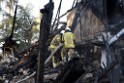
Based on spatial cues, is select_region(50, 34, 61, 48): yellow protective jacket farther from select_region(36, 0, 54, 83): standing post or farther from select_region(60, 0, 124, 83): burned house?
select_region(36, 0, 54, 83): standing post

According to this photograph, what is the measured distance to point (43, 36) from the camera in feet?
15.6

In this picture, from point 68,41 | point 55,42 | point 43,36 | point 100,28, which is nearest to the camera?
point 43,36

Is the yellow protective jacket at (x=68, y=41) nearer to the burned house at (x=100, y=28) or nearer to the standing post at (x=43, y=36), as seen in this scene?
the burned house at (x=100, y=28)

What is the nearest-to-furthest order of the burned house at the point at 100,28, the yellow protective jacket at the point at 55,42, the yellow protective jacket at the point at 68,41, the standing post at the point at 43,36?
the standing post at the point at 43,36 < the burned house at the point at 100,28 < the yellow protective jacket at the point at 68,41 < the yellow protective jacket at the point at 55,42

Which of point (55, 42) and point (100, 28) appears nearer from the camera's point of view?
point (55, 42)

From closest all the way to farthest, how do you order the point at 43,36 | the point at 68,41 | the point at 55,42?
the point at 43,36 < the point at 68,41 < the point at 55,42

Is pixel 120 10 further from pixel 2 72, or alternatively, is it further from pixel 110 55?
pixel 2 72

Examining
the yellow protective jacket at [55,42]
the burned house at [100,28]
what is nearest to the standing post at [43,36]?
the burned house at [100,28]

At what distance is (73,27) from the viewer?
15641mm

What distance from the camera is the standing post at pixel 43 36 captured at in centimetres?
463

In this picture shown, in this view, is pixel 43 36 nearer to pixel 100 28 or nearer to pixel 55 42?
pixel 55 42

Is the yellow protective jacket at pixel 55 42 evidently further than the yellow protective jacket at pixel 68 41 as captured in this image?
Yes

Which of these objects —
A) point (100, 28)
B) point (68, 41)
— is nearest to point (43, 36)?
point (68, 41)

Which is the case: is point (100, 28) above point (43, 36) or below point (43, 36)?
above
